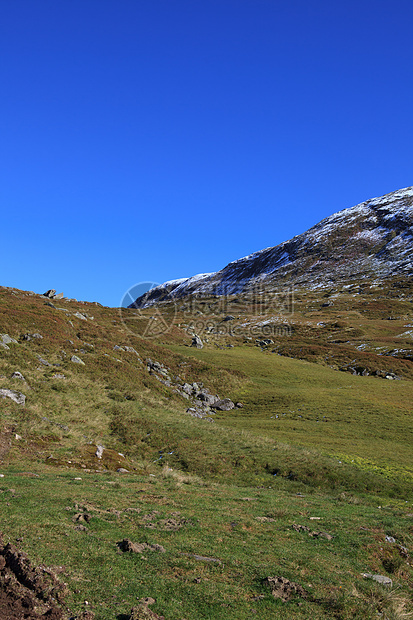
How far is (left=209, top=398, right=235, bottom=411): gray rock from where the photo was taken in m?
51.6

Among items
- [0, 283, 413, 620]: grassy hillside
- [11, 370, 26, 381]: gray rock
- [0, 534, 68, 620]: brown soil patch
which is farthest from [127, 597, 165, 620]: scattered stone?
[11, 370, 26, 381]: gray rock

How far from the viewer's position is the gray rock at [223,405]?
51.6 m

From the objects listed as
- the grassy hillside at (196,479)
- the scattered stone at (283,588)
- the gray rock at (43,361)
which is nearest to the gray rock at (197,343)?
the grassy hillside at (196,479)

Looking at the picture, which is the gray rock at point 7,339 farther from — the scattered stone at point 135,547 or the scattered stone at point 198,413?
the scattered stone at point 135,547

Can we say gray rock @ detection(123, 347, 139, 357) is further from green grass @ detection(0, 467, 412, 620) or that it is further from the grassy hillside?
green grass @ detection(0, 467, 412, 620)

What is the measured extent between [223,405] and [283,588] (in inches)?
1622

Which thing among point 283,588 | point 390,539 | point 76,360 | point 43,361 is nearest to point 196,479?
point 390,539

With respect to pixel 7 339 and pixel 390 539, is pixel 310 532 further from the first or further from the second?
pixel 7 339

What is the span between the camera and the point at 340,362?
80562 mm

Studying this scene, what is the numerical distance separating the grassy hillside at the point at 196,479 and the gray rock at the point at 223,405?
47.4 inches

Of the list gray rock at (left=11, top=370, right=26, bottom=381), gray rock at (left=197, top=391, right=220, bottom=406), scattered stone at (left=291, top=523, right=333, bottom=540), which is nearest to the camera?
scattered stone at (left=291, top=523, right=333, bottom=540)

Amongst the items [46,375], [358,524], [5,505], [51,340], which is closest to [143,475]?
[5,505]

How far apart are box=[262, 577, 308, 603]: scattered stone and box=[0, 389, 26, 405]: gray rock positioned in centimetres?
2515

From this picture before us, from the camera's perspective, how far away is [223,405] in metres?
52.0
